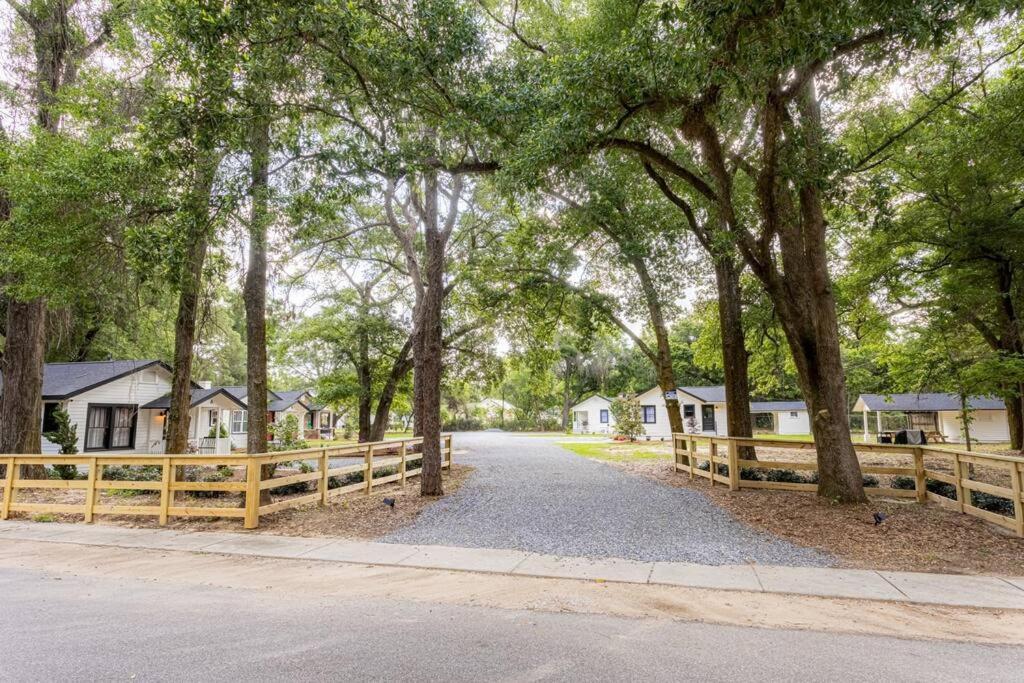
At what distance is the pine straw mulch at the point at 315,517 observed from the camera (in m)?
7.30

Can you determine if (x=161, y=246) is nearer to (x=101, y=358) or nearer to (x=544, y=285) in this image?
(x=544, y=285)

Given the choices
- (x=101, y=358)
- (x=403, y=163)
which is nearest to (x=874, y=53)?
(x=403, y=163)

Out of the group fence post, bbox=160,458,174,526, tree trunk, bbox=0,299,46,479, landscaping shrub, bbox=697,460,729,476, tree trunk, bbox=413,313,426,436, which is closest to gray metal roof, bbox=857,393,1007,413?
landscaping shrub, bbox=697,460,729,476

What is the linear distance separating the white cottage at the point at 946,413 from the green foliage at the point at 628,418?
469 inches

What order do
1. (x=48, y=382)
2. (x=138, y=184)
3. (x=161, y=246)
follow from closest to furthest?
(x=161, y=246), (x=138, y=184), (x=48, y=382)

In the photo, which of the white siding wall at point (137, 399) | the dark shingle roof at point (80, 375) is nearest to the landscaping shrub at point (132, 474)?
the dark shingle roof at point (80, 375)

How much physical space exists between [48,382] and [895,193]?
2562 cm

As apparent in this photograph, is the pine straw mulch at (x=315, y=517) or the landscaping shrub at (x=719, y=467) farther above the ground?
the landscaping shrub at (x=719, y=467)

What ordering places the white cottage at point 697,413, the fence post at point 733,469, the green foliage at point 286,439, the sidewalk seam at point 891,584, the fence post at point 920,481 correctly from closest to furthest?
the sidewalk seam at point 891,584
the fence post at point 920,481
the fence post at point 733,469
the green foliage at point 286,439
the white cottage at point 697,413

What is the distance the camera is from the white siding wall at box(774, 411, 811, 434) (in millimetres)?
33625

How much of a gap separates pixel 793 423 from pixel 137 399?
119 feet

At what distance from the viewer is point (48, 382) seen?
A: 56.7 ft

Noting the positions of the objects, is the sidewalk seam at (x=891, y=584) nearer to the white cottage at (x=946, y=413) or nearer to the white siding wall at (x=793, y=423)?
the white cottage at (x=946, y=413)

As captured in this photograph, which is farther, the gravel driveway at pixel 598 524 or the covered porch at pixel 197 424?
the covered porch at pixel 197 424
